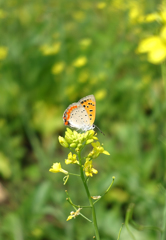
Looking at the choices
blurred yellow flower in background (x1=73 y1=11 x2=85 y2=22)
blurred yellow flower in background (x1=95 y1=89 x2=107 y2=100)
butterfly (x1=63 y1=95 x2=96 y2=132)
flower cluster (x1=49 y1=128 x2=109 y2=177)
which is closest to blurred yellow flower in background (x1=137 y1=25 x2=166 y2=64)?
flower cluster (x1=49 y1=128 x2=109 y2=177)

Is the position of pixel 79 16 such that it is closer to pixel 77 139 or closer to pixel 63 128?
pixel 63 128

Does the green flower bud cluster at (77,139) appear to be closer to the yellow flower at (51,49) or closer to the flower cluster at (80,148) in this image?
the flower cluster at (80,148)

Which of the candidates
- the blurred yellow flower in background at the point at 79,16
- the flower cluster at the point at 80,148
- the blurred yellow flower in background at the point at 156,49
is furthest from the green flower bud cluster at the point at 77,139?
the blurred yellow flower in background at the point at 79,16

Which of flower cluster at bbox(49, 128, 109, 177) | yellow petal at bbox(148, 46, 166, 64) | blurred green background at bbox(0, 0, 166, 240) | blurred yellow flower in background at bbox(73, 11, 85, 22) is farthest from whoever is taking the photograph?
blurred yellow flower in background at bbox(73, 11, 85, 22)

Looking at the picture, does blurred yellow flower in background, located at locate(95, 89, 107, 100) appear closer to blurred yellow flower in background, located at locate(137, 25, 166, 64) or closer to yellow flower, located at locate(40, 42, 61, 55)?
yellow flower, located at locate(40, 42, 61, 55)

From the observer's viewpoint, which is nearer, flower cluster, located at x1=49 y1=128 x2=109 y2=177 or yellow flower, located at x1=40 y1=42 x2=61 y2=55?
flower cluster, located at x1=49 y1=128 x2=109 y2=177
